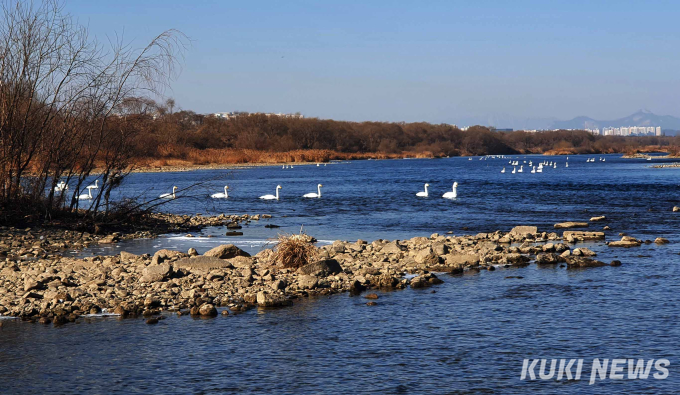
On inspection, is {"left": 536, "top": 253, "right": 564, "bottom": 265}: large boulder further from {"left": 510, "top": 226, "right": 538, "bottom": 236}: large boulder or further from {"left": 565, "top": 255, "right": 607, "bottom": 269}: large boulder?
{"left": 510, "top": 226, "right": 538, "bottom": 236}: large boulder

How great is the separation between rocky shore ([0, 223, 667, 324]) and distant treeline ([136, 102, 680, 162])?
6733 cm

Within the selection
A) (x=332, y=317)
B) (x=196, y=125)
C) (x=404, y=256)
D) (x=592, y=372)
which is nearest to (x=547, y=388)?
(x=592, y=372)

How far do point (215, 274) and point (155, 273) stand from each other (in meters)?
1.13

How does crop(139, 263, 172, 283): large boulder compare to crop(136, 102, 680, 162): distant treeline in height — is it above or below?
below

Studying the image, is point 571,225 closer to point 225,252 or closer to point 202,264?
point 225,252

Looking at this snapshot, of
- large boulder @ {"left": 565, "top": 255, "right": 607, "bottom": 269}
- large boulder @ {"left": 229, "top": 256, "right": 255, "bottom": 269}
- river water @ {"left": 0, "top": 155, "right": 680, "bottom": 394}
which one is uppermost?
large boulder @ {"left": 229, "top": 256, "right": 255, "bottom": 269}

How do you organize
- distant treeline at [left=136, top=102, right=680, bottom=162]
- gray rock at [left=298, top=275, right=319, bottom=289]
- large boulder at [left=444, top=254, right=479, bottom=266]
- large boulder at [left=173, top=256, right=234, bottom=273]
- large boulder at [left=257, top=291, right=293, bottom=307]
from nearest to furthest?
large boulder at [left=257, top=291, right=293, bottom=307] < gray rock at [left=298, top=275, right=319, bottom=289] < large boulder at [left=173, top=256, right=234, bottom=273] < large boulder at [left=444, top=254, right=479, bottom=266] < distant treeline at [left=136, top=102, right=680, bottom=162]

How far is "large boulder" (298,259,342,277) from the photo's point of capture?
44.6 feet

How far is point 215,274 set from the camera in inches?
515

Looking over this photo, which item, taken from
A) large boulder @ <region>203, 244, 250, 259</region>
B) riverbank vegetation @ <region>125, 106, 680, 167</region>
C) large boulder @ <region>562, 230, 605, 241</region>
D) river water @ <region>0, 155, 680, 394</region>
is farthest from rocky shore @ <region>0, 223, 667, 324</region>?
riverbank vegetation @ <region>125, 106, 680, 167</region>

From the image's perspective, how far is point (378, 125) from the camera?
6216 inches

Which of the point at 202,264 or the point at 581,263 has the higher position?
the point at 202,264

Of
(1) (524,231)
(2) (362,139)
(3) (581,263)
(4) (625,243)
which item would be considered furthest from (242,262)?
(2) (362,139)

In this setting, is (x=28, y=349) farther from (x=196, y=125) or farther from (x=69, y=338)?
(x=196, y=125)
